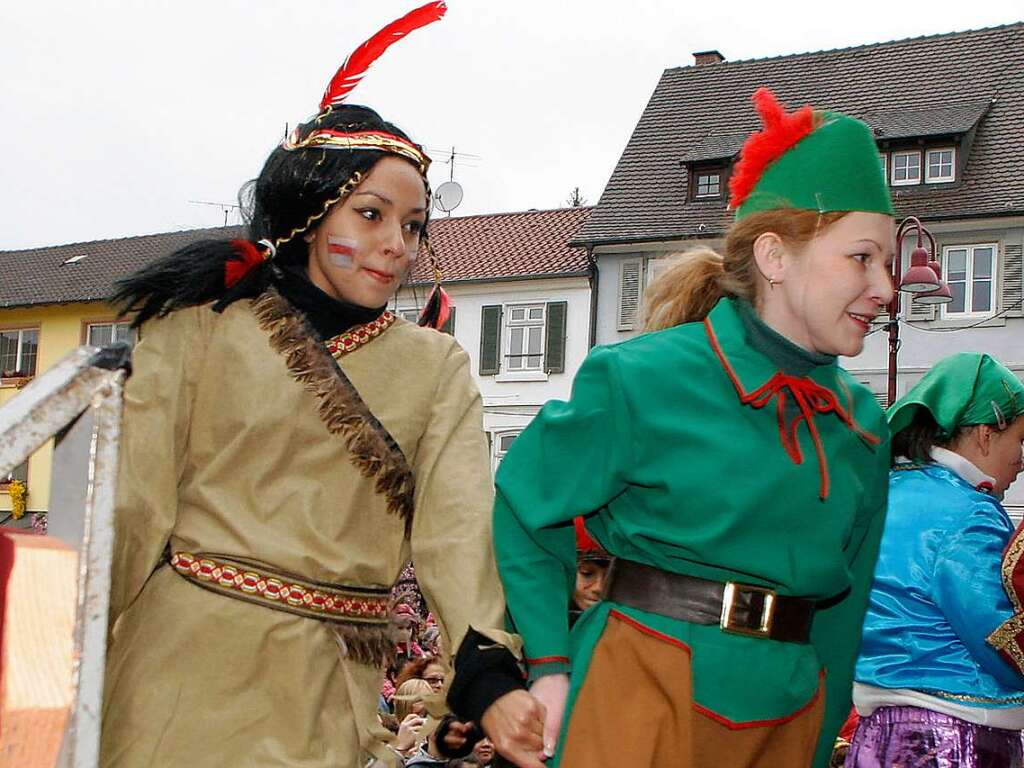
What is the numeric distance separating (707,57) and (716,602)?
31.4 meters

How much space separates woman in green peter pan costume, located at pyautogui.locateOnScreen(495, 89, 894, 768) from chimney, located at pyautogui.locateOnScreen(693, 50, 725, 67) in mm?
30538

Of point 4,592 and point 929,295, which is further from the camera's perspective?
point 929,295

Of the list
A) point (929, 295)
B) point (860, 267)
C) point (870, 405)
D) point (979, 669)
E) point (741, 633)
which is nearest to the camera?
point (741, 633)

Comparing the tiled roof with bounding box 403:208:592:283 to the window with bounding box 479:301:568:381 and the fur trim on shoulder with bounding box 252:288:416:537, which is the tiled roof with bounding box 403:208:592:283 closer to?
the window with bounding box 479:301:568:381

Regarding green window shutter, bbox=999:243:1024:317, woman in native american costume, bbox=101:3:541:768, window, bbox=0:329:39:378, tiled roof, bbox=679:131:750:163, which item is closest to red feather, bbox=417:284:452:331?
woman in native american costume, bbox=101:3:541:768

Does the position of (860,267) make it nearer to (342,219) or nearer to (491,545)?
(491,545)

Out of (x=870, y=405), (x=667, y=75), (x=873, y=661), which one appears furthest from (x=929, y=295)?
(x=667, y=75)

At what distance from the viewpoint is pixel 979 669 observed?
12.9 ft

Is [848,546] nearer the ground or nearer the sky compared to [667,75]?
nearer the ground

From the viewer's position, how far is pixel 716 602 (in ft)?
9.02

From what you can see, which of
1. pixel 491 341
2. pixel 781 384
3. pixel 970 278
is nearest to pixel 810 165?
pixel 781 384

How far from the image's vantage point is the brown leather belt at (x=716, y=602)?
2746 millimetres

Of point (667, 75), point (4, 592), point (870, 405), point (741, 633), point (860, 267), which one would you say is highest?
point (667, 75)

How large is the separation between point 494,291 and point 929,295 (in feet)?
54.6
